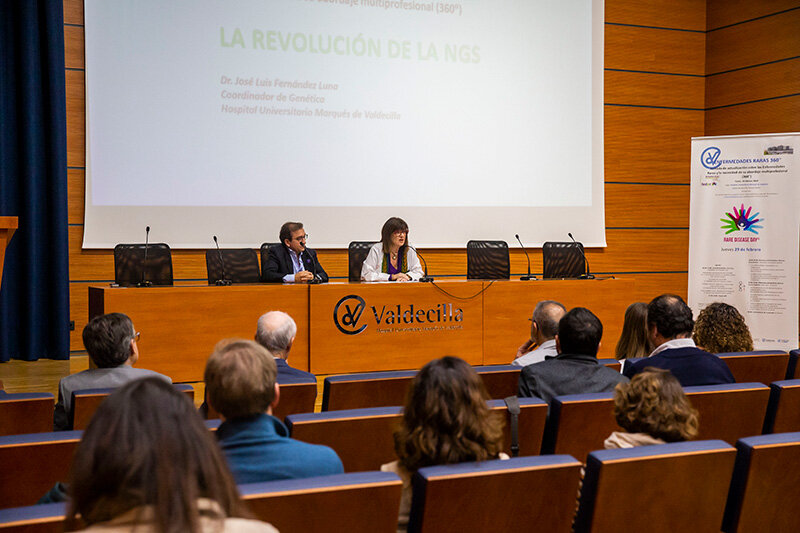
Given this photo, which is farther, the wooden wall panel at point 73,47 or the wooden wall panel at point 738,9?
the wooden wall panel at point 738,9

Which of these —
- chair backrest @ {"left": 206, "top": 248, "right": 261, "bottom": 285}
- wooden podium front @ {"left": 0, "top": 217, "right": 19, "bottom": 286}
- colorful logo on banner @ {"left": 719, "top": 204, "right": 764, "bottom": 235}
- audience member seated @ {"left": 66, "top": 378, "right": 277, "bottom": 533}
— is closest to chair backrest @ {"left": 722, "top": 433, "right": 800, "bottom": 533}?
audience member seated @ {"left": 66, "top": 378, "right": 277, "bottom": 533}

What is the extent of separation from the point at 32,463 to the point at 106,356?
949mm

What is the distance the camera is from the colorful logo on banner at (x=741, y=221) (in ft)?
22.0

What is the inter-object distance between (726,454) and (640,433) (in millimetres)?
295

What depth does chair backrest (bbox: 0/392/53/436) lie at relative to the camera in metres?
2.38

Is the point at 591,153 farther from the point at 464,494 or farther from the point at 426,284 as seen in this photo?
the point at 464,494

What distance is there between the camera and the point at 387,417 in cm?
212

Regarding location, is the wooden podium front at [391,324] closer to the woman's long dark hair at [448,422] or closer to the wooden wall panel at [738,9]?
the woman's long dark hair at [448,422]

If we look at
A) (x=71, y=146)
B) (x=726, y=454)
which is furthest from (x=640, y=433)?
(x=71, y=146)

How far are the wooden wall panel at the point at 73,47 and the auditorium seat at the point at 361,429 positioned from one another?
18.3 ft

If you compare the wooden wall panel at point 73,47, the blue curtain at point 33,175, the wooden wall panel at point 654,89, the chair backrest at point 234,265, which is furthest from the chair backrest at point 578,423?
the wooden wall panel at point 654,89

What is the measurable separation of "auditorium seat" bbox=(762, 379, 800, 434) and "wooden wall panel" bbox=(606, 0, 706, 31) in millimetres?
6762

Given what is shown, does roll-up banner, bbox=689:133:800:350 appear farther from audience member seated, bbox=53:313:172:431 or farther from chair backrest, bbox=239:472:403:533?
chair backrest, bbox=239:472:403:533

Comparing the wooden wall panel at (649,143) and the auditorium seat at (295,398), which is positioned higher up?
the wooden wall panel at (649,143)
